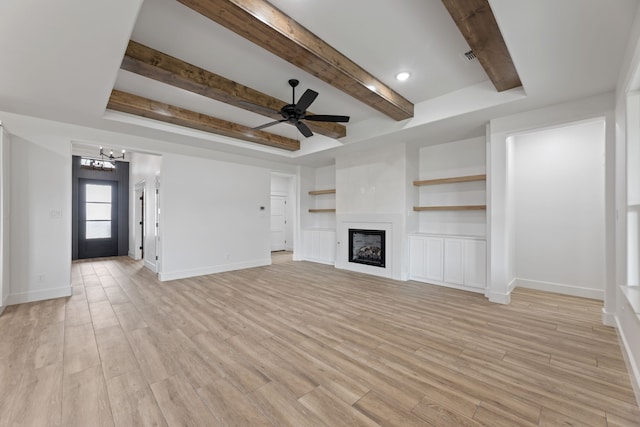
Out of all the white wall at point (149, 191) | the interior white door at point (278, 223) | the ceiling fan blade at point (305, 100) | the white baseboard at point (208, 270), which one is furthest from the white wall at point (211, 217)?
the ceiling fan blade at point (305, 100)

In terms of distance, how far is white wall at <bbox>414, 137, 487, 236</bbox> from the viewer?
4871 mm

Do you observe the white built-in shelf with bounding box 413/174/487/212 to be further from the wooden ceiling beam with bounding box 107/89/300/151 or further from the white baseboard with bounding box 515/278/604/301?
the wooden ceiling beam with bounding box 107/89/300/151

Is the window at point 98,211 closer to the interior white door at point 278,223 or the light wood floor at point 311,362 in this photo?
the light wood floor at point 311,362

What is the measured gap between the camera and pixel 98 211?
7.97 m

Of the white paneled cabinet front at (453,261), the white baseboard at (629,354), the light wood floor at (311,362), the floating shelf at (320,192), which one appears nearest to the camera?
the light wood floor at (311,362)

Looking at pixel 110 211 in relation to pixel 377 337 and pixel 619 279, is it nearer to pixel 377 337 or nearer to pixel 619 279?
pixel 377 337

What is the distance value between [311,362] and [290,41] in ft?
9.28

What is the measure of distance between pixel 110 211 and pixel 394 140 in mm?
8691

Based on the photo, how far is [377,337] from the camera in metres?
2.73

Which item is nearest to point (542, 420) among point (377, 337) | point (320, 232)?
point (377, 337)

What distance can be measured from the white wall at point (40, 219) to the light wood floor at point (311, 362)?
391mm

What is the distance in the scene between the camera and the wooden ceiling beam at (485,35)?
1.96m

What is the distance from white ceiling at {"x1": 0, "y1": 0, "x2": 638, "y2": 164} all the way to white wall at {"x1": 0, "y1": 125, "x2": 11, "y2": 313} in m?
0.51

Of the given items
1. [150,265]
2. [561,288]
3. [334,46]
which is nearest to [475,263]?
[561,288]
